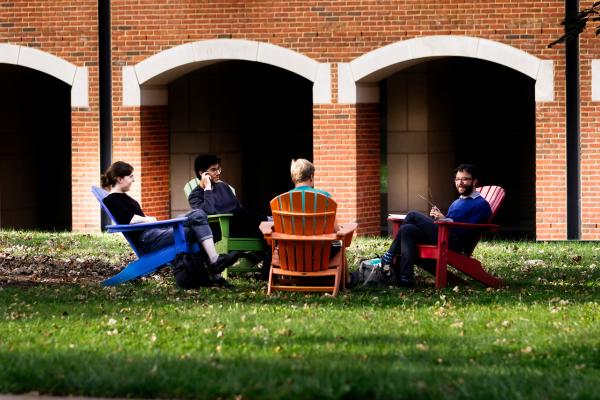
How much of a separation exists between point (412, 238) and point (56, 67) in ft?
31.6

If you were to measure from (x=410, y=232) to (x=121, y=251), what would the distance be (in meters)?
4.83

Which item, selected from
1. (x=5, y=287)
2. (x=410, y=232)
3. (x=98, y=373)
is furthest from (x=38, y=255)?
(x=98, y=373)

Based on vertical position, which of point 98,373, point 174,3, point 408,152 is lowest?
point 98,373

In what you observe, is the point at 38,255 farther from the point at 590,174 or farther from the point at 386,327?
the point at 590,174

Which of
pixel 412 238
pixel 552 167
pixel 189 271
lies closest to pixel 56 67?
pixel 552 167

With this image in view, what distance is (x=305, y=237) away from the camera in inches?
433

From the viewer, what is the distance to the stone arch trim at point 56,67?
19.6 metres

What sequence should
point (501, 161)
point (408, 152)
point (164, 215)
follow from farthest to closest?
point (501, 161) → point (408, 152) → point (164, 215)

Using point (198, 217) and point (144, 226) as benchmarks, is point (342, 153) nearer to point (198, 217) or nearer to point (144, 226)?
point (198, 217)

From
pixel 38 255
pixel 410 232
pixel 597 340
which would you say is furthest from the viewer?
pixel 38 255

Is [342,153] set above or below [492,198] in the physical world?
above

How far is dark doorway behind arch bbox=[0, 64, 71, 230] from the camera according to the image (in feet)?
77.3

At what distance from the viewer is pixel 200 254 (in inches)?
461

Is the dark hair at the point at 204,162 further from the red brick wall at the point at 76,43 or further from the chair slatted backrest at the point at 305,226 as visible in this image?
the red brick wall at the point at 76,43
